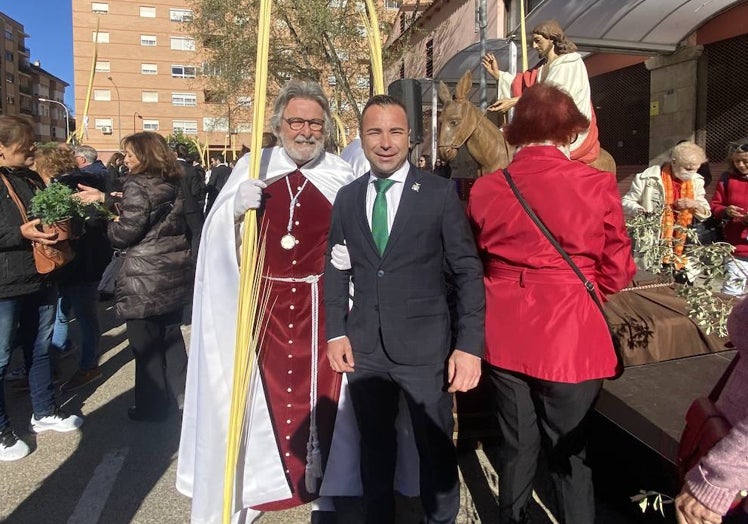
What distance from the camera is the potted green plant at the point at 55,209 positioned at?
A: 3.31 metres

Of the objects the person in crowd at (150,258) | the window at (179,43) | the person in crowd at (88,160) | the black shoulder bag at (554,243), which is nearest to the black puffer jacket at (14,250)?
the person in crowd at (150,258)

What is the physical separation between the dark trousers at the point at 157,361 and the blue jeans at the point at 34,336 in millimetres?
527

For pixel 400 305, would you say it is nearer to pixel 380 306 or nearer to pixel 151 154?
pixel 380 306

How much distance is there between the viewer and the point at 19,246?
3.34m

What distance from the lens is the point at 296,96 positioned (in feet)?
8.38

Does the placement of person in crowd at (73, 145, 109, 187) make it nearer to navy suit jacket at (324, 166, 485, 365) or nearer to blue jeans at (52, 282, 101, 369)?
blue jeans at (52, 282, 101, 369)

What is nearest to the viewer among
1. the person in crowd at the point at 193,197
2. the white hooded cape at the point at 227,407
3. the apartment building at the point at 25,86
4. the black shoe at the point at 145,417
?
the white hooded cape at the point at 227,407

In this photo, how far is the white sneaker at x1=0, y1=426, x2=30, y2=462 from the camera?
3350mm

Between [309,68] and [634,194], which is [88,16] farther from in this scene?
[634,194]

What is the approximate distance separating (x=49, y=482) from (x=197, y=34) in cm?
1710

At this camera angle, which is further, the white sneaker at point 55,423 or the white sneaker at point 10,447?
the white sneaker at point 55,423

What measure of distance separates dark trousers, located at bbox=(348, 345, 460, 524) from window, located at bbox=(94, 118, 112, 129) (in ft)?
177

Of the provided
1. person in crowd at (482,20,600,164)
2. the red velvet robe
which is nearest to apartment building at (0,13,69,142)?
person in crowd at (482,20,600,164)

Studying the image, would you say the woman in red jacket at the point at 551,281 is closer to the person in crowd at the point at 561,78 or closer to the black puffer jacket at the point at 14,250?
the person in crowd at the point at 561,78
